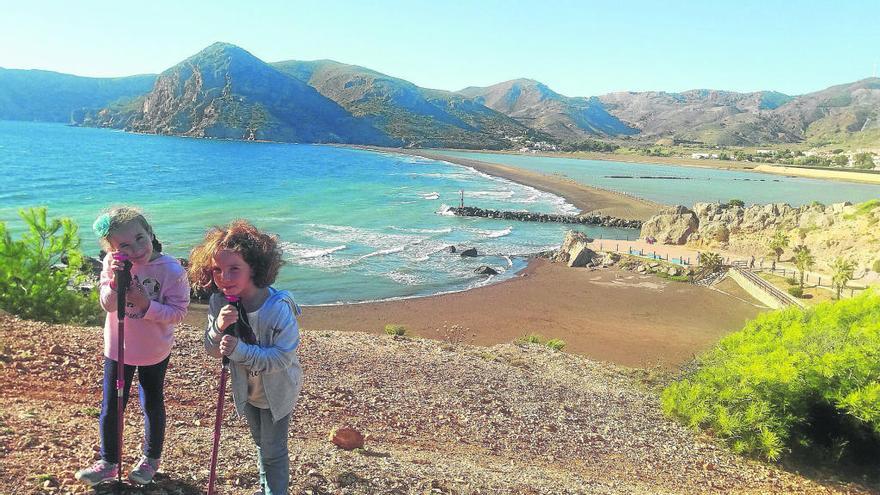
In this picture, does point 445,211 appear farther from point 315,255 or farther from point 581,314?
point 581,314

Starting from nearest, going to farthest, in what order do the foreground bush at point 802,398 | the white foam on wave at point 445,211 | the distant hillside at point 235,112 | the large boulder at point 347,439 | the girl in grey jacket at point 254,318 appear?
the girl in grey jacket at point 254,318, the large boulder at point 347,439, the foreground bush at point 802,398, the white foam on wave at point 445,211, the distant hillside at point 235,112

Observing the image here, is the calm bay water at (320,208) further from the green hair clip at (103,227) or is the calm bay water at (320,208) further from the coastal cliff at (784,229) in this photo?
the green hair clip at (103,227)

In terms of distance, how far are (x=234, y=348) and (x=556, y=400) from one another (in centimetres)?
816

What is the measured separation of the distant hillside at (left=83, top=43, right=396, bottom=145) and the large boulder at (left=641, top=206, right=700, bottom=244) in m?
146

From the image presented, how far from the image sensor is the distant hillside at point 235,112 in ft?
557

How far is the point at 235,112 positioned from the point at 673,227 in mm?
164255

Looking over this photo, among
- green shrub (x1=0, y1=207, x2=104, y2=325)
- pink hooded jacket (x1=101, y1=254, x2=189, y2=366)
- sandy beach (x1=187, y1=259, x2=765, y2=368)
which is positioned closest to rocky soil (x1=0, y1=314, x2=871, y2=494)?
pink hooded jacket (x1=101, y1=254, x2=189, y2=366)

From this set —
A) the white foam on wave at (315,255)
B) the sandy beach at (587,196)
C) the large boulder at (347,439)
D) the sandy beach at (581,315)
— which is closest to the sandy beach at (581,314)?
the sandy beach at (581,315)

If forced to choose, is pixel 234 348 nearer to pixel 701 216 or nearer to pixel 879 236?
pixel 879 236

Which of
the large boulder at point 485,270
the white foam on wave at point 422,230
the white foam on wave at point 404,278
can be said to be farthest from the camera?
the white foam on wave at point 422,230

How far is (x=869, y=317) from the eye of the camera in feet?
32.4

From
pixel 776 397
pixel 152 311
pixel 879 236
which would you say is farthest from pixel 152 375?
pixel 879 236

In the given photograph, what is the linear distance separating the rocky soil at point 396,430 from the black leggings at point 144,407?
11.4 inches

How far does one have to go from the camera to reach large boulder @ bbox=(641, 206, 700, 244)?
41750 mm
